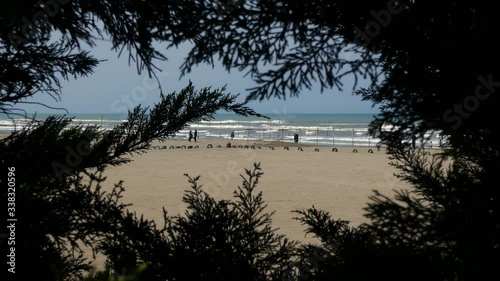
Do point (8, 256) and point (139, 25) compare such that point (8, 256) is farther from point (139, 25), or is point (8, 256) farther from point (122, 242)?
point (139, 25)

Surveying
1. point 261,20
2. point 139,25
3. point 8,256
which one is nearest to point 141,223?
point 8,256

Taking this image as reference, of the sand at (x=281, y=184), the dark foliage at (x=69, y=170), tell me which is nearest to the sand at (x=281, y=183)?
the sand at (x=281, y=184)

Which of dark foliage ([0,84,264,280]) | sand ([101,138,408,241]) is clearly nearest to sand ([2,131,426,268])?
sand ([101,138,408,241])

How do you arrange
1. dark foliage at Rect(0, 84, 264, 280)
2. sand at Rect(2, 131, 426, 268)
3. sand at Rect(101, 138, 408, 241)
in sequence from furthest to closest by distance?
sand at Rect(101, 138, 408, 241) < sand at Rect(2, 131, 426, 268) < dark foliage at Rect(0, 84, 264, 280)

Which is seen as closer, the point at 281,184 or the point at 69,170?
the point at 69,170

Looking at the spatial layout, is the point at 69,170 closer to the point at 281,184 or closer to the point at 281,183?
the point at 281,184

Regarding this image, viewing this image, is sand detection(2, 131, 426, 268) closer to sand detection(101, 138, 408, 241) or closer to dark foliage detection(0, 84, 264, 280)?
sand detection(101, 138, 408, 241)

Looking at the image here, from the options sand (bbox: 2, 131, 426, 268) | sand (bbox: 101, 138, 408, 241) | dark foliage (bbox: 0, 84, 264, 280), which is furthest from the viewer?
sand (bbox: 101, 138, 408, 241)

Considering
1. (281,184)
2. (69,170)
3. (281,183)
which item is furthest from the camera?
(281,183)

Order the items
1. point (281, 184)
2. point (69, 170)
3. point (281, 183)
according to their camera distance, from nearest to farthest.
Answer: point (69, 170) < point (281, 184) < point (281, 183)

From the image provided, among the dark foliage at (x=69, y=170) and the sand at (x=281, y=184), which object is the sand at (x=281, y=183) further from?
the dark foliage at (x=69, y=170)

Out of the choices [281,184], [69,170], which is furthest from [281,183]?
[69,170]

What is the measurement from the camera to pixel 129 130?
2678 mm

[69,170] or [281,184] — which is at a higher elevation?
[69,170]
